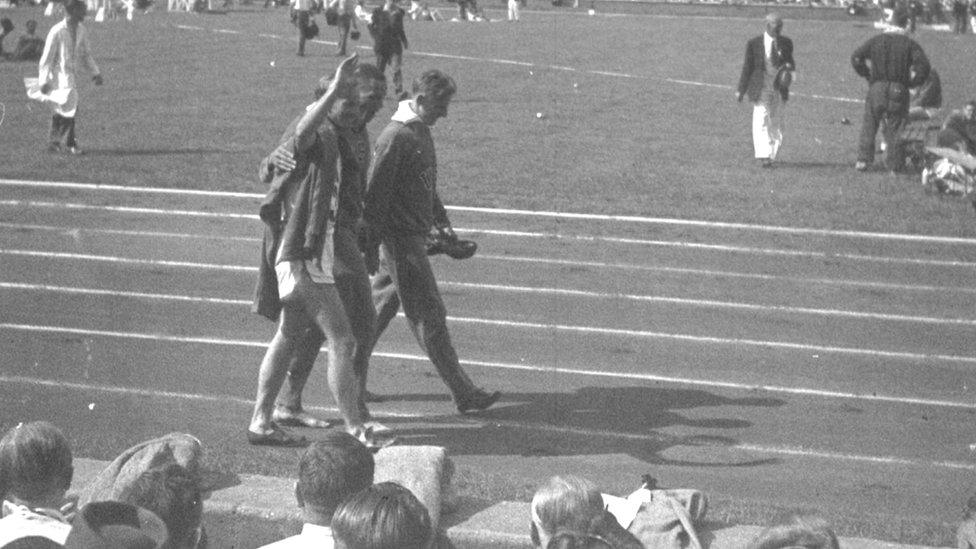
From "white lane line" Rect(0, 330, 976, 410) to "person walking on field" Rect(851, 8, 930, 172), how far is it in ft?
34.8

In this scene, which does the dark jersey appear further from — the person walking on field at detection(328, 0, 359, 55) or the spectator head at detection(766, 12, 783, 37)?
the person walking on field at detection(328, 0, 359, 55)

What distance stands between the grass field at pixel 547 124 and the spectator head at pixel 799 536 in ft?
40.8

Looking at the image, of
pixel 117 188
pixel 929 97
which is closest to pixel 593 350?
pixel 117 188

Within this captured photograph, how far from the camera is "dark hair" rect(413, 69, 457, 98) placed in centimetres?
881

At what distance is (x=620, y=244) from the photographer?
15.1 meters

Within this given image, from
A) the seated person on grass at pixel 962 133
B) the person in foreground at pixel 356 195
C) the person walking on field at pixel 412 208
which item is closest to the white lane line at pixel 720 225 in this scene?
the seated person on grass at pixel 962 133

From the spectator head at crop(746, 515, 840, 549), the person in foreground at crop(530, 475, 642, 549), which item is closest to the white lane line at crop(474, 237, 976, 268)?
the person in foreground at crop(530, 475, 642, 549)

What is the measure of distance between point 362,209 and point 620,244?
6.85m

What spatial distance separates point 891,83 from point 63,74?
1034 centimetres

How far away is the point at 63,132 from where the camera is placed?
20.5 m

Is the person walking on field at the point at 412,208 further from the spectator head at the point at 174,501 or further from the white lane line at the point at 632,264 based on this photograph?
the white lane line at the point at 632,264

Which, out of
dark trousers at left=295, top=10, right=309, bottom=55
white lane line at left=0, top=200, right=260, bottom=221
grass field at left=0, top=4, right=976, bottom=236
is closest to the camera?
white lane line at left=0, top=200, right=260, bottom=221

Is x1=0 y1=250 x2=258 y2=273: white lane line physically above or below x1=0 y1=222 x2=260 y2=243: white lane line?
above

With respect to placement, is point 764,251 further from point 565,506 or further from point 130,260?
point 565,506
